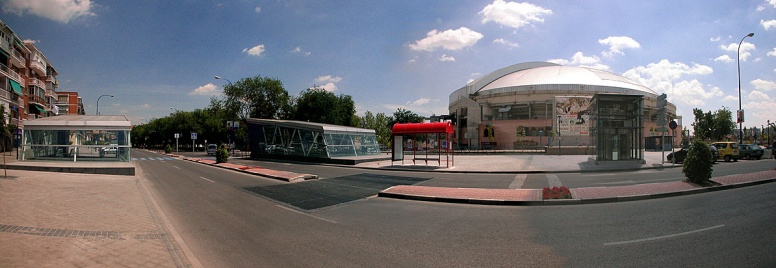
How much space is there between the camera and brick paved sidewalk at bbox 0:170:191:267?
4.81 metres

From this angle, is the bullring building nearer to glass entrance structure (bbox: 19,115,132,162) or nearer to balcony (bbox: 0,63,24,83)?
glass entrance structure (bbox: 19,115,132,162)

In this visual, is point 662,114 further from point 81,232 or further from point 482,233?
point 81,232

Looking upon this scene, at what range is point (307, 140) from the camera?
3038cm

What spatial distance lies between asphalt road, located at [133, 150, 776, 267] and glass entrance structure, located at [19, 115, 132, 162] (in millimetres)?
14766

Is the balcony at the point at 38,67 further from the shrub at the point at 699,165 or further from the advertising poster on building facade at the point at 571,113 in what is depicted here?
the advertising poster on building facade at the point at 571,113

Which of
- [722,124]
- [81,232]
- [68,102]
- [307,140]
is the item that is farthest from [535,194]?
[68,102]

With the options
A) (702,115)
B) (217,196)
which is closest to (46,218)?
(217,196)

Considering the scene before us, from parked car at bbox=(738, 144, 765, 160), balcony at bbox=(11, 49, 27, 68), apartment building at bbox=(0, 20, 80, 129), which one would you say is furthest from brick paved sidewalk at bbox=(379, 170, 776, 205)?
balcony at bbox=(11, 49, 27, 68)

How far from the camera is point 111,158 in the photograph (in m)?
20.7

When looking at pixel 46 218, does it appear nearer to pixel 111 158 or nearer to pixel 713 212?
pixel 713 212

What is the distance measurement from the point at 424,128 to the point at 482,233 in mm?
16886

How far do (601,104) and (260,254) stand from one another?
25166 mm

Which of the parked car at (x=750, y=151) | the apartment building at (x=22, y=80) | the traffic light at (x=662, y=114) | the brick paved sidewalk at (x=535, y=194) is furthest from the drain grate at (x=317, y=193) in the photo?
the parked car at (x=750, y=151)

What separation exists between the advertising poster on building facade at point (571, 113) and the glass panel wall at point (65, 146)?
180 ft
